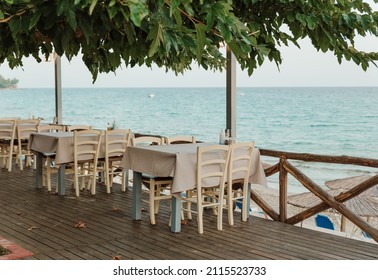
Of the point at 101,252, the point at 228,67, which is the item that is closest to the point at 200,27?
the point at 101,252

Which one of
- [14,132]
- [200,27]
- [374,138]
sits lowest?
[374,138]

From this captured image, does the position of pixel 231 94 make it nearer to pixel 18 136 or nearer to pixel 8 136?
pixel 18 136

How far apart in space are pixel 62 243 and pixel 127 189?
8.88ft

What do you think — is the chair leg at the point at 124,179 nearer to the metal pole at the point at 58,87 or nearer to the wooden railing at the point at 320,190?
the wooden railing at the point at 320,190

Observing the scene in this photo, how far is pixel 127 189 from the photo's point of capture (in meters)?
7.07

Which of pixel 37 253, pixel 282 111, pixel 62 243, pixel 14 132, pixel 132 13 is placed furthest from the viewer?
pixel 282 111

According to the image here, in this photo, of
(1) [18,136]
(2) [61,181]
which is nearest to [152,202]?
(2) [61,181]

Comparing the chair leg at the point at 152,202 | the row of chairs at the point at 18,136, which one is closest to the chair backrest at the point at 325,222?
the chair leg at the point at 152,202

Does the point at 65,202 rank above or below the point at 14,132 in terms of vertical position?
below

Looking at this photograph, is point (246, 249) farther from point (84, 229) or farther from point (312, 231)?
point (84, 229)

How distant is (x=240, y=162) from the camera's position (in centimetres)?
529

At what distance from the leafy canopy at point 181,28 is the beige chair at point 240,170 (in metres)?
1.94

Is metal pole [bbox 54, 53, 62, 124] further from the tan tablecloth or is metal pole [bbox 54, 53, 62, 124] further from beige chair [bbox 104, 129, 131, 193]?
the tan tablecloth

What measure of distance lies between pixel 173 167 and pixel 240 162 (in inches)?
34.2
